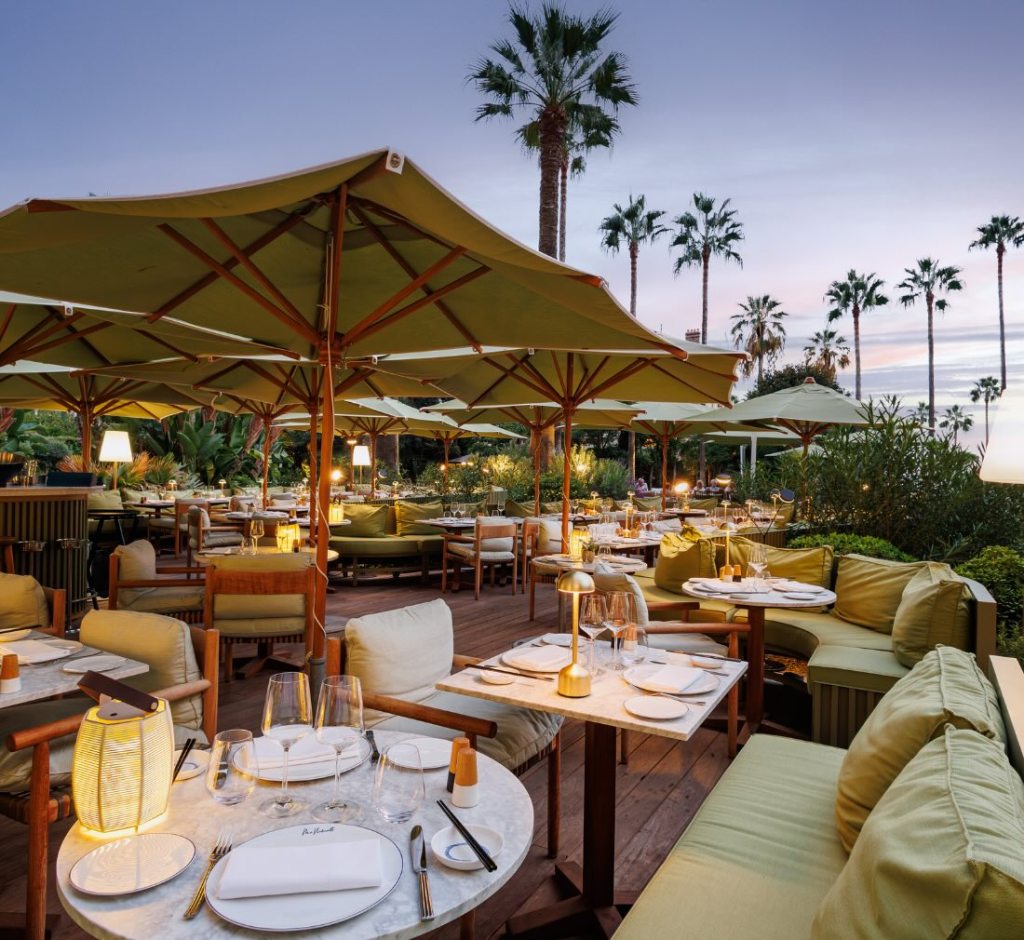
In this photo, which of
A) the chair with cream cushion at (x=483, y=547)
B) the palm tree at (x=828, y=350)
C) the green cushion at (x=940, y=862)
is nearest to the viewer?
the green cushion at (x=940, y=862)

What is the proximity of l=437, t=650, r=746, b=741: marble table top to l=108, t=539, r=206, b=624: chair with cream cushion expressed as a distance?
119 inches

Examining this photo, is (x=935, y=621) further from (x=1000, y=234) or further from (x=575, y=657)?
(x=1000, y=234)

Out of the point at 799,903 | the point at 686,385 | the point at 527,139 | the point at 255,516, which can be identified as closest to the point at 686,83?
the point at 527,139

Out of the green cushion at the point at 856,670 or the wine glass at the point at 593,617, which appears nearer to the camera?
the wine glass at the point at 593,617

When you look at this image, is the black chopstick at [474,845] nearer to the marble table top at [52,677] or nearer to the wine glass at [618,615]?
the wine glass at [618,615]

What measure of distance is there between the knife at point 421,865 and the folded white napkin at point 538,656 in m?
1.32

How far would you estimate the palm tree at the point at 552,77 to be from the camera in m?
14.2

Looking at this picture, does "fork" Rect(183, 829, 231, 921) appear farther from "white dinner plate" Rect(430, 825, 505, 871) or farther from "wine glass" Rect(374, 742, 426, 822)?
"white dinner plate" Rect(430, 825, 505, 871)

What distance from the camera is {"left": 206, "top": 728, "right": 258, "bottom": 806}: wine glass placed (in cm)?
159

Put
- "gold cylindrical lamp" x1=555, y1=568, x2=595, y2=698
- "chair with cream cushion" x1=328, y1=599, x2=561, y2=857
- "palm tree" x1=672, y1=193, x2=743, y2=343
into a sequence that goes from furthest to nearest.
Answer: "palm tree" x1=672, y1=193, x2=743, y2=343, "chair with cream cushion" x1=328, y1=599, x2=561, y2=857, "gold cylindrical lamp" x1=555, y1=568, x2=595, y2=698

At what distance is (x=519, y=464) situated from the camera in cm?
1538

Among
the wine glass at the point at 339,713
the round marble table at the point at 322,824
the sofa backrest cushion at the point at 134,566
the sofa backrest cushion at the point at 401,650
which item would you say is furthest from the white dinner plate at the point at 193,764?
the sofa backrest cushion at the point at 134,566

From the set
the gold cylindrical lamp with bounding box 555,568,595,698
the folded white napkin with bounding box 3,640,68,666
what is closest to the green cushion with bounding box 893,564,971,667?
the gold cylindrical lamp with bounding box 555,568,595,698

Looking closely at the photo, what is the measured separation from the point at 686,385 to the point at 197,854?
594 centimetres
